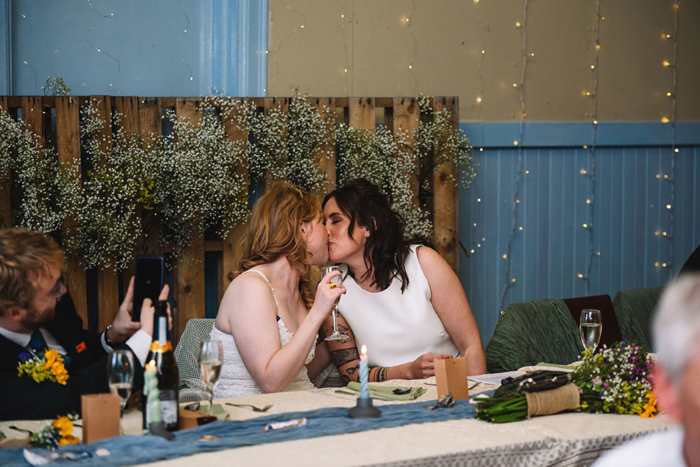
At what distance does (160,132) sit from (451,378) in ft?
7.06

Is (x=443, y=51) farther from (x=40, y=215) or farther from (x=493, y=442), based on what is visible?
(x=493, y=442)

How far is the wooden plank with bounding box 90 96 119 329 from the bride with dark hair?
1195 mm

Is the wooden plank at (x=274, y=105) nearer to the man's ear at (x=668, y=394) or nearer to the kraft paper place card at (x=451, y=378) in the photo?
the kraft paper place card at (x=451, y=378)

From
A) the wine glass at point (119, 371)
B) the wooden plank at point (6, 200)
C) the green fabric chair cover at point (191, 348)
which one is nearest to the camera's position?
the wine glass at point (119, 371)

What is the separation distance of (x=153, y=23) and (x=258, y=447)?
9.54 feet

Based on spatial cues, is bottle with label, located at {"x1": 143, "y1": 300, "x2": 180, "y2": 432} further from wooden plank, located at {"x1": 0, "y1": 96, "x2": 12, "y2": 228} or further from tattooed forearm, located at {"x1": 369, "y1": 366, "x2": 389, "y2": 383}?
wooden plank, located at {"x1": 0, "y1": 96, "x2": 12, "y2": 228}

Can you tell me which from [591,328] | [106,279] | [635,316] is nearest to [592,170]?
[635,316]

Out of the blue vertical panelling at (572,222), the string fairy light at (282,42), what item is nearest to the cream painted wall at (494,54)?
the string fairy light at (282,42)

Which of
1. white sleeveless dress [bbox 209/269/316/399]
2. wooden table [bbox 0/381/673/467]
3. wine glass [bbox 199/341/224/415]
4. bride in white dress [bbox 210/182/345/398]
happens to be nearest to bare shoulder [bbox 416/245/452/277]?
bride in white dress [bbox 210/182/345/398]

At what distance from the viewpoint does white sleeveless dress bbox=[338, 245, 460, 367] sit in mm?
2635

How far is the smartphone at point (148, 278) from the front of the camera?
1649mm

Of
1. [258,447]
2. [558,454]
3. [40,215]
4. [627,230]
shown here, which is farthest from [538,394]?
[627,230]

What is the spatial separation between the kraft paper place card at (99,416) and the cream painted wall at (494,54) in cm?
259

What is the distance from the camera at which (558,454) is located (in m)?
1.44
